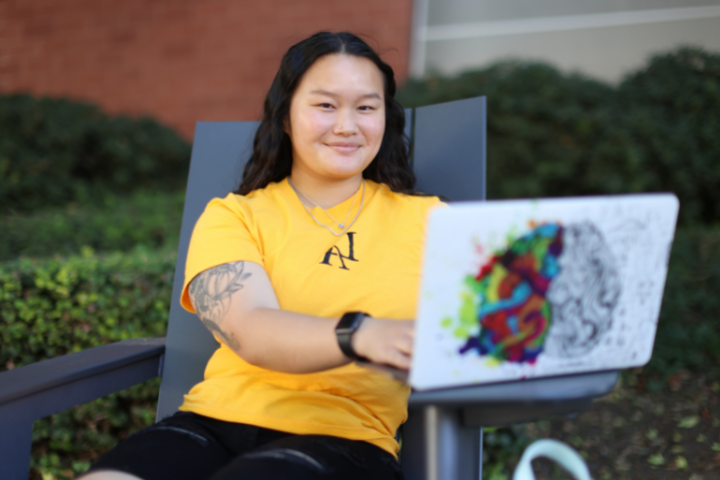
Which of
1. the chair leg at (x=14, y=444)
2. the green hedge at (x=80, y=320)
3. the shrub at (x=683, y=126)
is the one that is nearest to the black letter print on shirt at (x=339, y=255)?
the chair leg at (x=14, y=444)

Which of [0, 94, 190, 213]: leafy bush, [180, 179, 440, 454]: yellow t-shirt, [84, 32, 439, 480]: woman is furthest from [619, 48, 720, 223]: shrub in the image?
[0, 94, 190, 213]: leafy bush

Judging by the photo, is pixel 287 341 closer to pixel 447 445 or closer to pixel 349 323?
pixel 349 323

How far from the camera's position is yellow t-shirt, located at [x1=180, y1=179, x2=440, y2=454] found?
4.35 ft

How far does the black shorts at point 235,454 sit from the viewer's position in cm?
112

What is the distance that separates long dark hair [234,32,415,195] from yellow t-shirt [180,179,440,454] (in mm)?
183

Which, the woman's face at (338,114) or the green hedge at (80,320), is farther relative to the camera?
the green hedge at (80,320)

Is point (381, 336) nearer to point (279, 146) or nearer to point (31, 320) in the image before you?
point (279, 146)

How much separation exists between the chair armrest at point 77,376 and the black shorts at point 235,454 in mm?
262

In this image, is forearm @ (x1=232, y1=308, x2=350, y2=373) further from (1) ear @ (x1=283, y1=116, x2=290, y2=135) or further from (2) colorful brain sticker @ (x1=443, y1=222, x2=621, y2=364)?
(1) ear @ (x1=283, y1=116, x2=290, y2=135)

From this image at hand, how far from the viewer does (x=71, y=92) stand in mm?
5543

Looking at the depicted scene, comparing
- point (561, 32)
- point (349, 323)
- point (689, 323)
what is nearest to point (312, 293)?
point (349, 323)

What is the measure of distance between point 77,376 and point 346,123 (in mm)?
978

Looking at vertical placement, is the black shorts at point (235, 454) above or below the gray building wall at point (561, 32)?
below

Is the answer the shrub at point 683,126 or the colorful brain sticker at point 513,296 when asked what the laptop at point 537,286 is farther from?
the shrub at point 683,126
